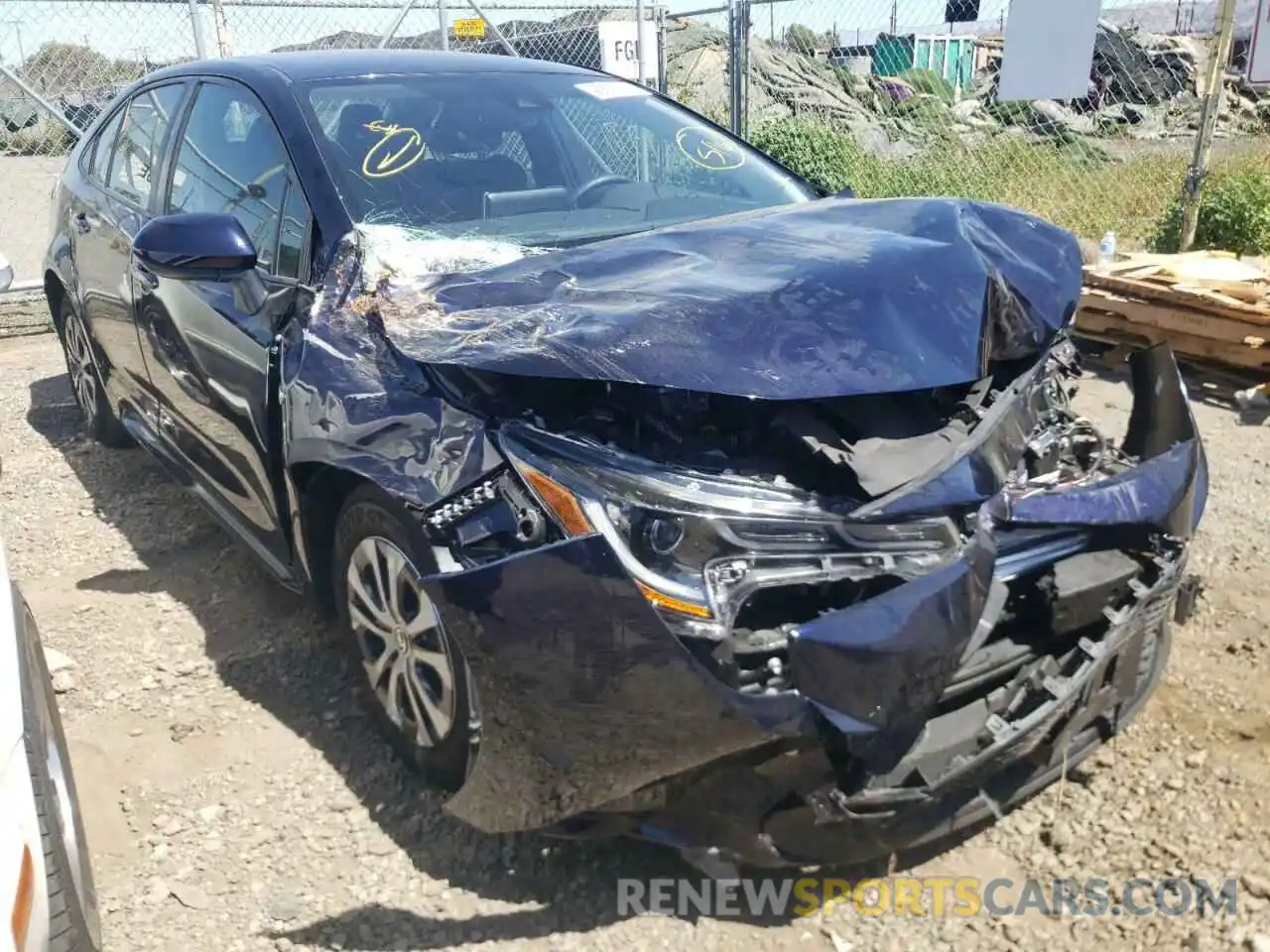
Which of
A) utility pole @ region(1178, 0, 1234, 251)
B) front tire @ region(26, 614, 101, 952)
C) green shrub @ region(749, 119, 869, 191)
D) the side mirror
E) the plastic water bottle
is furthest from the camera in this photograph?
green shrub @ region(749, 119, 869, 191)

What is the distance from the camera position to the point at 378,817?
2.61 meters

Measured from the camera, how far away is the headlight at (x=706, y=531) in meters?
1.96

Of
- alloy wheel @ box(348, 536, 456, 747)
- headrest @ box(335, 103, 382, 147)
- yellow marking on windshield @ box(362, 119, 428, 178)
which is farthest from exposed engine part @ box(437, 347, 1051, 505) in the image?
headrest @ box(335, 103, 382, 147)

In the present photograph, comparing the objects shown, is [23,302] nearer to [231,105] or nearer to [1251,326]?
[231,105]

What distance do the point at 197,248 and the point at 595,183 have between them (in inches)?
49.0

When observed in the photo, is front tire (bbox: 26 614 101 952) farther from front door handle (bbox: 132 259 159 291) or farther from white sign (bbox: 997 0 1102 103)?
white sign (bbox: 997 0 1102 103)

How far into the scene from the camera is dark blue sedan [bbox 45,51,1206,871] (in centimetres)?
191

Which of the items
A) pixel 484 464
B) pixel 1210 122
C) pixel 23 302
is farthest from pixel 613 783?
pixel 23 302

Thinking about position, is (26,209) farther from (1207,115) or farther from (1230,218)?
(1230,218)

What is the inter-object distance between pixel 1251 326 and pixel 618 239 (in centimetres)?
372

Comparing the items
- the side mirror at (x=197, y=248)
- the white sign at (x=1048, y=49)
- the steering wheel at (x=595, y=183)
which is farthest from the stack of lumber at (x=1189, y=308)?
the side mirror at (x=197, y=248)

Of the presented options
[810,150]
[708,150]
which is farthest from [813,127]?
[708,150]

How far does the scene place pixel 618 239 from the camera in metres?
2.97

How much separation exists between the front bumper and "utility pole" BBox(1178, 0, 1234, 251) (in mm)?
5483
